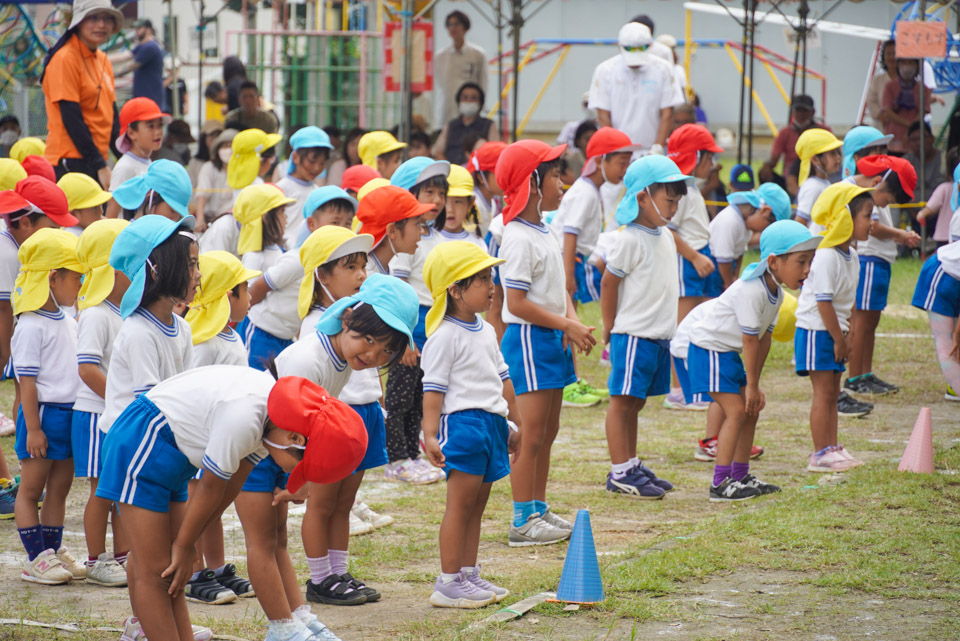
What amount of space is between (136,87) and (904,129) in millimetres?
8966

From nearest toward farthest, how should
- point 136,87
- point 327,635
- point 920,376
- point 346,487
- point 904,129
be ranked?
point 327,635 < point 346,487 < point 920,376 < point 136,87 < point 904,129

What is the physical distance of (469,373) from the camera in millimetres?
4836

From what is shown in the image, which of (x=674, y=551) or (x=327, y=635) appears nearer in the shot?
(x=327, y=635)

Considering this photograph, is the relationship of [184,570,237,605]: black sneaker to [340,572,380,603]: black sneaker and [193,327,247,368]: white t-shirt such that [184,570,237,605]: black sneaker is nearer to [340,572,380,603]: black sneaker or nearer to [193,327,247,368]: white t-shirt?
[340,572,380,603]: black sneaker

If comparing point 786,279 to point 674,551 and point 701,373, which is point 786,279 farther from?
point 674,551

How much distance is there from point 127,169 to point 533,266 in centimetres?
351

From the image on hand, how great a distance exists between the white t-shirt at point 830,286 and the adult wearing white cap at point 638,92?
3.67 metres

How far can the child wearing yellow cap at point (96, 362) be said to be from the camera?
15.9 ft

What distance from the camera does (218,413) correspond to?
3479 mm

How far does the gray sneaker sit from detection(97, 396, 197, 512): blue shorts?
2.33 m

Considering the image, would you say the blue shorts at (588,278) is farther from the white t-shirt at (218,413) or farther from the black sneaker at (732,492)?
the white t-shirt at (218,413)

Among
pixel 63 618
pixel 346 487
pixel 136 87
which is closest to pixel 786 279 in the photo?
pixel 346 487

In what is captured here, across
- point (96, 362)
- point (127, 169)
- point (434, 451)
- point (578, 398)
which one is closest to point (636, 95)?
point (578, 398)

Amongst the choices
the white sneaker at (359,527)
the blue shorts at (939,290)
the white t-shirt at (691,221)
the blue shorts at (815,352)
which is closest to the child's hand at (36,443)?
the white sneaker at (359,527)
